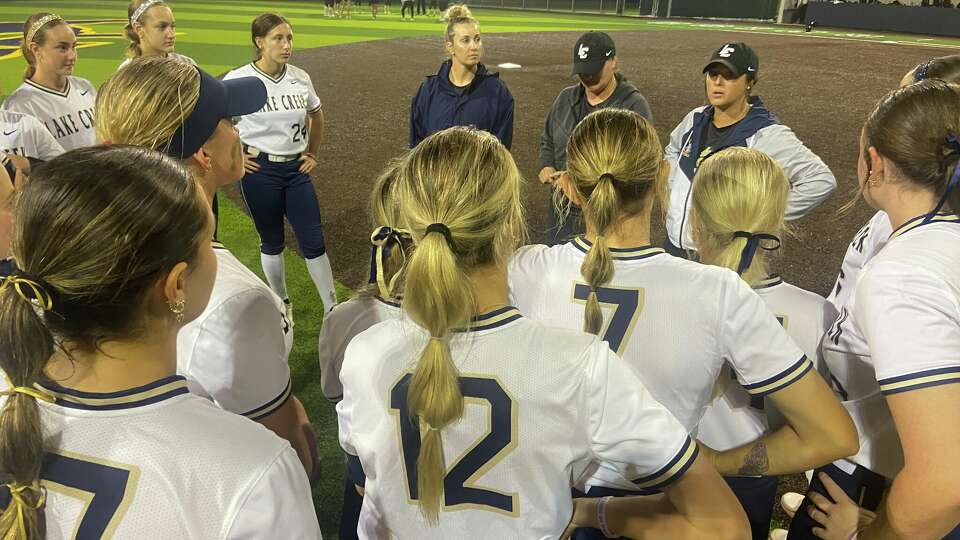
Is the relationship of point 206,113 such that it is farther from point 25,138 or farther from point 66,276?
point 25,138

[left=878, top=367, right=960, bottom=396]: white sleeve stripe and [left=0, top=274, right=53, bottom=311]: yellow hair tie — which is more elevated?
[left=0, top=274, right=53, bottom=311]: yellow hair tie

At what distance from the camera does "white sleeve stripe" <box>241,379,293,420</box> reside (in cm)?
177

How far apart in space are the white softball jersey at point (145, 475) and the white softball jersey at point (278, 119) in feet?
12.1

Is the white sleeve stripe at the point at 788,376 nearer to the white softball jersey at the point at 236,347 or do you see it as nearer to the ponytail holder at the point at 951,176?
the ponytail holder at the point at 951,176

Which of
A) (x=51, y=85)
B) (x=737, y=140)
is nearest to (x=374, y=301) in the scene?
(x=737, y=140)

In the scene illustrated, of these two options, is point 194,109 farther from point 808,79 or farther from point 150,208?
point 808,79

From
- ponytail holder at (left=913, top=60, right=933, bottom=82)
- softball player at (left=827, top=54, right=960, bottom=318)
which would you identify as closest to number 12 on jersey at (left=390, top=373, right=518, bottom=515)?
softball player at (left=827, top=54, right=960, bottom=318)

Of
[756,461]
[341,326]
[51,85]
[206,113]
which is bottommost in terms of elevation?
[756,461]

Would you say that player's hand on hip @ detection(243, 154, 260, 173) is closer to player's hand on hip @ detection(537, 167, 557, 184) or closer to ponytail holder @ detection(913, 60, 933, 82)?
player's hand on hip @ detection(537, 167, 557, 184)

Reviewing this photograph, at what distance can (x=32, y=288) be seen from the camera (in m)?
1.04

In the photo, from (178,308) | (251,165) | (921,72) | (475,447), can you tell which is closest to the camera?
(178,308)

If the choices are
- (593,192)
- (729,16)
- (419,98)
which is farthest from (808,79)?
(729,16)

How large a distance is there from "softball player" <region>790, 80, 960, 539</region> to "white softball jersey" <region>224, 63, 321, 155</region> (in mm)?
3732

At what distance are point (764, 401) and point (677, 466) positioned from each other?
0.75 metres
